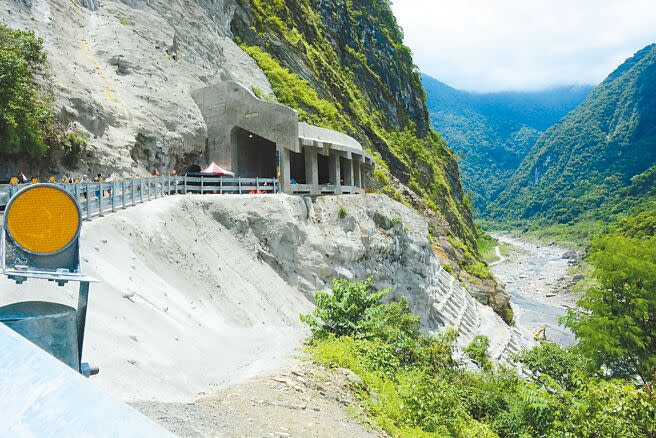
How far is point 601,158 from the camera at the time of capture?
172250 millimetres

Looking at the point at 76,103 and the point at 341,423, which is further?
the point at 76,103

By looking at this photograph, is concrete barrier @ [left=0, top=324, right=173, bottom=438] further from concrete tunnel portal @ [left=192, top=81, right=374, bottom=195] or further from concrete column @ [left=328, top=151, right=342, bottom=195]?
concrete column @ [left=328, top=151, right=342, bottom=195]

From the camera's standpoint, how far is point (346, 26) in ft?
208

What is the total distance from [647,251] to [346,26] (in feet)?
170

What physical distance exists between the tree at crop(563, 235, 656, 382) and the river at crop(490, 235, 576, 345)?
93.0 ft

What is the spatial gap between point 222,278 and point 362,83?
161ft

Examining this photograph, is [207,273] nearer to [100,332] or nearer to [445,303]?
[100,332]

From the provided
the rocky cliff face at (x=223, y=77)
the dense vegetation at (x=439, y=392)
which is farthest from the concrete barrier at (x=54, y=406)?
the rocky cliff face at (x=223, y=77)

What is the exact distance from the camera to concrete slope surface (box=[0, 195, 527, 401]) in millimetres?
8445

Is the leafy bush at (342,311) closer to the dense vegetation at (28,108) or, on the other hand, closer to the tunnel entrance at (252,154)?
the dense vegetation at (28,108)

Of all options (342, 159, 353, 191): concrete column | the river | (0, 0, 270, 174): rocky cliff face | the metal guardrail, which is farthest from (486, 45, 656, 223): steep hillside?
the metal guardrail

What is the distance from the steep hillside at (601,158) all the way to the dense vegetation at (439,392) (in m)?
140

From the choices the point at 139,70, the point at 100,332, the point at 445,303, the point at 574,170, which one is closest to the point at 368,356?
the point at 100,332

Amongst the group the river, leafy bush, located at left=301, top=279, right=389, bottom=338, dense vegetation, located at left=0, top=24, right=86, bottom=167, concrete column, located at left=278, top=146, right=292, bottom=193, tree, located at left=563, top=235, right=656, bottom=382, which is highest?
dense vegetation, located at left=0, top=24, right=86, bottom=167
